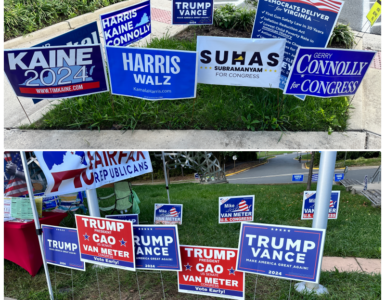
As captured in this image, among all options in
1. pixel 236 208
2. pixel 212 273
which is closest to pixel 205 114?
pixel 212 273

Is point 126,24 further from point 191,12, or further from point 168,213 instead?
point 168,213

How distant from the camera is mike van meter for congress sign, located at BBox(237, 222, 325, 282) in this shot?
3.92 metres

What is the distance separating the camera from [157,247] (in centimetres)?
454

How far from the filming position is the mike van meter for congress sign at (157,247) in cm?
441

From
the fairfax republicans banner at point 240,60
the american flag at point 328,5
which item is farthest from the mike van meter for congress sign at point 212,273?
the american flag at point 328,5

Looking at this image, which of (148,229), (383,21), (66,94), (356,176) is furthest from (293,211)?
(356,176)

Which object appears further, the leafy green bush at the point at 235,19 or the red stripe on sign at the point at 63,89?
the leafy green bush at the point at 235,19

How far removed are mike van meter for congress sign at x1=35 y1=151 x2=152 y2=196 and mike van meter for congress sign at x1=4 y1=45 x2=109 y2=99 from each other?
0.95m

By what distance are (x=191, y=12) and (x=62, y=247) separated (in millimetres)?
4929

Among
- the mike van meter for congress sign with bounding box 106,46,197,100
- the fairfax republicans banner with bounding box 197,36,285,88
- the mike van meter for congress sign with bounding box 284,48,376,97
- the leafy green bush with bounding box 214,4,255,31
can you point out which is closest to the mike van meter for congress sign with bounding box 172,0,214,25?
the leafy green bush with bounding box 214,4,255,31

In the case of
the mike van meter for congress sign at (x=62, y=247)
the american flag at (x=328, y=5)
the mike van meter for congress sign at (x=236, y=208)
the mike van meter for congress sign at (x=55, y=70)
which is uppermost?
the american flag at (x=328, y=5)

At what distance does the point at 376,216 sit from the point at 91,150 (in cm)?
796

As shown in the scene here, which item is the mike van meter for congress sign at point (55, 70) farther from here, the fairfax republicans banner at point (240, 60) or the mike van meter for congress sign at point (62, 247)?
the mike van meter for congress sign at point (62, 247)

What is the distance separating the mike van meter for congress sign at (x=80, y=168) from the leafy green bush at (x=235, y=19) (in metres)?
4.26
